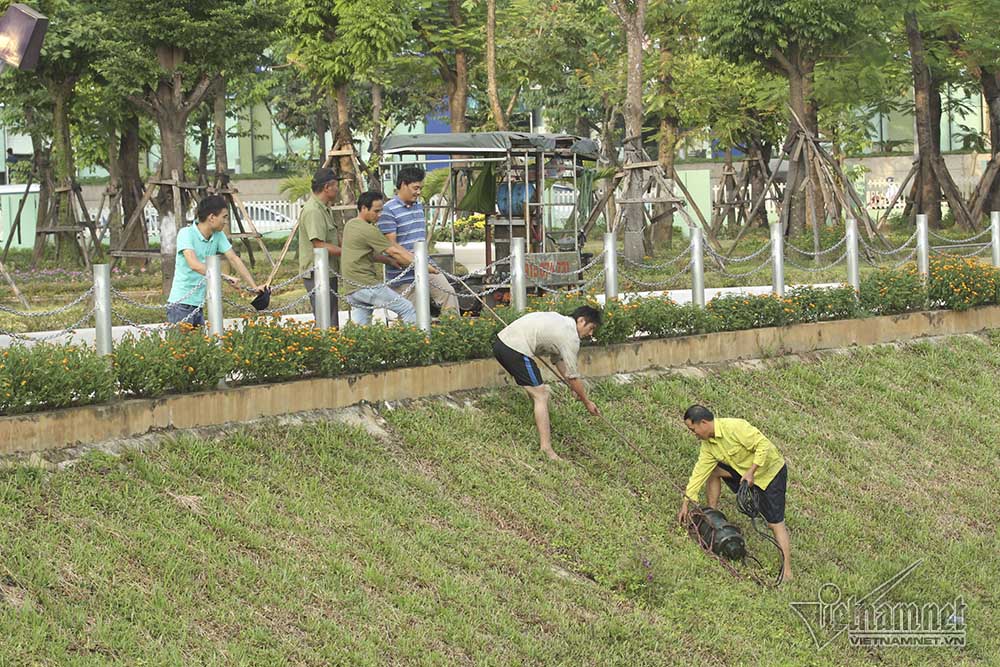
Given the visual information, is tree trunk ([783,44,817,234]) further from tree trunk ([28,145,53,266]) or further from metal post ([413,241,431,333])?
tree trunk ([28,145,53,266])

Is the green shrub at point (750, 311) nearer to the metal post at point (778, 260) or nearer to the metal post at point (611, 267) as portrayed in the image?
the metal post at point (778, 260)

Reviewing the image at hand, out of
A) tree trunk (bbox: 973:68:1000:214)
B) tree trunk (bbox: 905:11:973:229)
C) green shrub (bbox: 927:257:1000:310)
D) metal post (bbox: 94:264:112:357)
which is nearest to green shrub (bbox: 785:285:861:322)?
green shrub (bbox: 927:257:1000:310)

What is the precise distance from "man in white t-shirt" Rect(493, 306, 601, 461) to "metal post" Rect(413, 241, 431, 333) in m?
0.88

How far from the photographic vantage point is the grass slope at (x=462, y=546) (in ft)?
26.3

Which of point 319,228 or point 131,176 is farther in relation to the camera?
point 131,176

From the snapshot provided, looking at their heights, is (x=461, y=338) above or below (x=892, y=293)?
above

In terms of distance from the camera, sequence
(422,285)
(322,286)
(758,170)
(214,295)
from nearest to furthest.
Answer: (214,295), (322,286), (422,285), (758,170)

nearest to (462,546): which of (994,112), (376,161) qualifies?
(376,161)

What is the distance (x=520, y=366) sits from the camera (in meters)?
11.6

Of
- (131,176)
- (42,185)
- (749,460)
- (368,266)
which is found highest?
(131,176)

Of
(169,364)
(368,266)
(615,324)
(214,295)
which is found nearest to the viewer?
(169,364)

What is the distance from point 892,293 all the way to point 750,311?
95.6 inches

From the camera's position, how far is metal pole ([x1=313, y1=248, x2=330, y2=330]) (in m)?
11.8

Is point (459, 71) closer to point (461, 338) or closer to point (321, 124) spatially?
point (461, 338)
